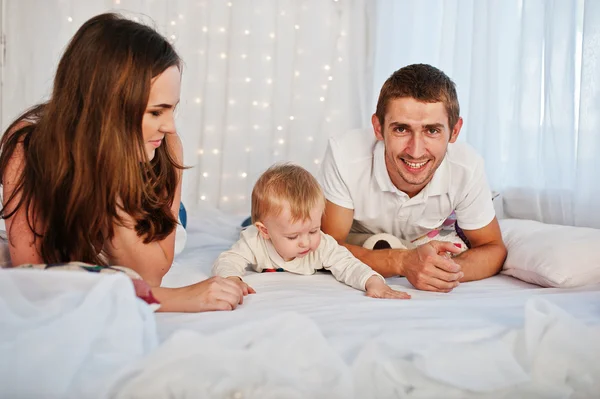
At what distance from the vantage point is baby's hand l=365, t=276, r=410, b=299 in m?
1.87

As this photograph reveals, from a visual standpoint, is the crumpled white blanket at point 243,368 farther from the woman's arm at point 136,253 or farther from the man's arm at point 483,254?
the man's arm at point 483,254

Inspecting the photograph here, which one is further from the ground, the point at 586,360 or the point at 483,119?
the point at 483,119

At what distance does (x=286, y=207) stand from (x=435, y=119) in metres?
0.57

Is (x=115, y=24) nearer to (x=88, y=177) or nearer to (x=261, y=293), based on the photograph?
(x=88, y=177)

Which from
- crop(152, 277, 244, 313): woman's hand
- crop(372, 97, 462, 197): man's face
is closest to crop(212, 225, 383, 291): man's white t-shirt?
crop(372, 97, 462, 197): man's face

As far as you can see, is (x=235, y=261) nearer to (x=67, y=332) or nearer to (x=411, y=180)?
(x=411, y=180)

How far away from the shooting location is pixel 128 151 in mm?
1668

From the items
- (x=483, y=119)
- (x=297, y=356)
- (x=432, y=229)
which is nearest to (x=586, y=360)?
(x=297, y=356)

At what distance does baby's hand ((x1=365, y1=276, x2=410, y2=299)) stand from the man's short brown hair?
2.11 ft

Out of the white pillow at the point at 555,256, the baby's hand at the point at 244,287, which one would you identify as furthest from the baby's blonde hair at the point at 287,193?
the white pillow at the point at 555,256

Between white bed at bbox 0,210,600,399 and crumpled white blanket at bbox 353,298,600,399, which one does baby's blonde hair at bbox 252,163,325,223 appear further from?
crumpled white blanket at bbox 353,298,600,399

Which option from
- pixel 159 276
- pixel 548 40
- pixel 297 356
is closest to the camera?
pixel 297 356

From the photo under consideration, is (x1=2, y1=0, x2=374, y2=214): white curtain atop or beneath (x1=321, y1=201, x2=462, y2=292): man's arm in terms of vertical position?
atop

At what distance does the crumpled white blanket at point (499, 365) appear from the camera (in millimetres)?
1211
